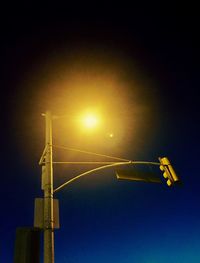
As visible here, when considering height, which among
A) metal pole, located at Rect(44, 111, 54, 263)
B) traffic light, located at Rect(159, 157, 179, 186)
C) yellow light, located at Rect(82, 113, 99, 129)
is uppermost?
yellow light, located at Rect(82, 113, 99, 129)

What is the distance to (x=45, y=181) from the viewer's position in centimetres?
660

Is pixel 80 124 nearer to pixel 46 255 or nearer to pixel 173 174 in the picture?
pixel 173 174

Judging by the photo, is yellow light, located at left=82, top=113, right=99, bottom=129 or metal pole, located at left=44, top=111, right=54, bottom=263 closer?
metal pole, located at left=44, top=111, right=54, bottom=263

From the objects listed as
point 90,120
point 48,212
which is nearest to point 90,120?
point 90,120

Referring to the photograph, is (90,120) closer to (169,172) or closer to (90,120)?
(90,120)

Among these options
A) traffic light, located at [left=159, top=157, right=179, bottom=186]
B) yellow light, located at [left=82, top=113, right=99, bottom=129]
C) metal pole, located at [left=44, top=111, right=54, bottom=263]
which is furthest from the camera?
yellow light, located at [left=82, top=113, right=99, bottom=129]

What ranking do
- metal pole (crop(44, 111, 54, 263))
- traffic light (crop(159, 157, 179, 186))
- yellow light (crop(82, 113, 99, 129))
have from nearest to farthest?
metal pole (crop(44, 111, 54, 263)) < traffic light (crop(159, 157, 179, 186)) < yellow light (crop(82, 113, 99, 129))

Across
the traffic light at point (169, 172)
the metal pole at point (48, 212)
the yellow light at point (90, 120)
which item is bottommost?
the metal pole at point (48, 212)

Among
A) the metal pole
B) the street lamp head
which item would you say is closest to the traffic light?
the street lamp head

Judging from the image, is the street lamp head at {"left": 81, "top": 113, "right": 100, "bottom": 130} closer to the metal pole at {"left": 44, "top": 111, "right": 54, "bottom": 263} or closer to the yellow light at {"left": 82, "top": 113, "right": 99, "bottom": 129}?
the yellow light at {"left": 82, "top": 113, "right": 99, "bottom": 129}

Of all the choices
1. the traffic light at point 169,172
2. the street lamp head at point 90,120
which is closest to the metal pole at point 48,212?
the street lamp head at point 90,120

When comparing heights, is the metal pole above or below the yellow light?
below

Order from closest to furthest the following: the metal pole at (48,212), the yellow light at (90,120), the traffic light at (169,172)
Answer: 1. the metal pole at (48,212)
2. the traffic light at (169,172)
3. the yellow light at (90,120)

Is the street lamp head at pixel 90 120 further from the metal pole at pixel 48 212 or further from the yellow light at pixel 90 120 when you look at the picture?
the metal pole at pixel 48 212
